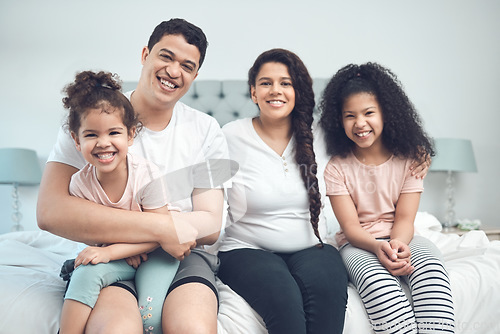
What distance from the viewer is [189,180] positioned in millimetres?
1207

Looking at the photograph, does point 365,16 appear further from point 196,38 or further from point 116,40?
point 196,38

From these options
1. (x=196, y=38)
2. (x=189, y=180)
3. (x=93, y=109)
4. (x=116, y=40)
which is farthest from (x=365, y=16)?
(x=93, y=109)

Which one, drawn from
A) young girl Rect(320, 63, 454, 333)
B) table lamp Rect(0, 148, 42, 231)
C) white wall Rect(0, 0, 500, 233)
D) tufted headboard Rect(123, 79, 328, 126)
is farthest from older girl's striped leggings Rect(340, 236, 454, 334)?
table lamp Rect(0, 148, 42, 231)

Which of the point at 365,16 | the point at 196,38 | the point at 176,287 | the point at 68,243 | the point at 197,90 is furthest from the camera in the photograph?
the point at 365,16

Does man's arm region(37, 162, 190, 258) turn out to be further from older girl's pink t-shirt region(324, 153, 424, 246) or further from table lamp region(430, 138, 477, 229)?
table lamp region(430, 138, 477, 229)

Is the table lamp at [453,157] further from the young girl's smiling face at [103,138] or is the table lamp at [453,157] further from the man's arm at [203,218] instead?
the young girl's smiling face at [103,138]

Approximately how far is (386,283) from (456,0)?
2.63 m

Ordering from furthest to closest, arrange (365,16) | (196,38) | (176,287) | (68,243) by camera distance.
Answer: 1. (365,16)
2. (68,243)
3. (196,38)
4. (176,287)

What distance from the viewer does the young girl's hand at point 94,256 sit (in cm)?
95

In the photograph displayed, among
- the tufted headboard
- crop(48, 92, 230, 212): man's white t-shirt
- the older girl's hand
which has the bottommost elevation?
the older girl's hand

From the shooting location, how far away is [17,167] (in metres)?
2.41

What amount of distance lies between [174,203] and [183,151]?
165 millimetres

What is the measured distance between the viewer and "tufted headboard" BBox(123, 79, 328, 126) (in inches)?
99.0

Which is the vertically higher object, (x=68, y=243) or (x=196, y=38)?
(x=196, y=38)
